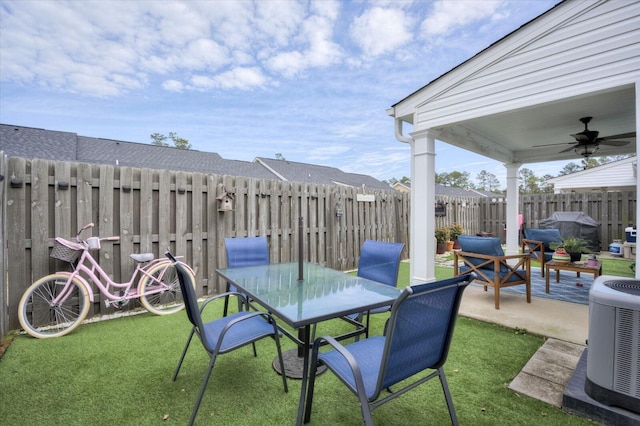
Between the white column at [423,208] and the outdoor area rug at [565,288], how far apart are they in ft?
5.24

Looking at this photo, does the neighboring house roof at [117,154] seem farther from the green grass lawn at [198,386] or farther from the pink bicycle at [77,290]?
the green grass lawn at [198,386]

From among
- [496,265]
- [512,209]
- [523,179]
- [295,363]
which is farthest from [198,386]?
[523,179]

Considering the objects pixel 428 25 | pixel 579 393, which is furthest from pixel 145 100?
pixel 579 393

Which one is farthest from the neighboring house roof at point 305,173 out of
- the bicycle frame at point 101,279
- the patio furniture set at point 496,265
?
the bicycle frame at point 101,279

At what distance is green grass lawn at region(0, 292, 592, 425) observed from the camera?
170 cm

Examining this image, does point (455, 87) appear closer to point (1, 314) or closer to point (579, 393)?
point (579, 393)

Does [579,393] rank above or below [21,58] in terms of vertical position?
below

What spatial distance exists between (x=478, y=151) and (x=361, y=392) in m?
5.60

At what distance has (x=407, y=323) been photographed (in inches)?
47.6

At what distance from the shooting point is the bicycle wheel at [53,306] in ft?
9.29

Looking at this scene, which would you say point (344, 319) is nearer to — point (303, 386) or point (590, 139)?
point (303, 386)

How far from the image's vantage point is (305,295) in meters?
1.95

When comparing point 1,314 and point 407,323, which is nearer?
point 407,323

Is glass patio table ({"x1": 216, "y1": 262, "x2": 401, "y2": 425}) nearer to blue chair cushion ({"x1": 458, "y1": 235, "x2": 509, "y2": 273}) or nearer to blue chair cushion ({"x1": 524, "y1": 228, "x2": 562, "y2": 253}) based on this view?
blue chair cushion ({"x1": 458, "y1": 235, "x2": 509, "y2": 273})
